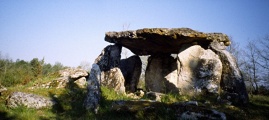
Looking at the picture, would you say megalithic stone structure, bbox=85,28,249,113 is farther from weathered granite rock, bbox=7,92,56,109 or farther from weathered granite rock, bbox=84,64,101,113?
weathered granite rock, bbox=7,92,56,109

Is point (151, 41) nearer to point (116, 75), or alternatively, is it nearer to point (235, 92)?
point (116, 75)

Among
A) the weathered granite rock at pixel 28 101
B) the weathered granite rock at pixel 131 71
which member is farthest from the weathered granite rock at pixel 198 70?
the weathered granite rock at pixel 28 101

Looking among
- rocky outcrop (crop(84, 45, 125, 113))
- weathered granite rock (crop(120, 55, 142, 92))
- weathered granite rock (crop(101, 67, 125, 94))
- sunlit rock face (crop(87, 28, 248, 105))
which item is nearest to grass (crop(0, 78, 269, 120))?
sunlit rock face (crop(87, 28, 248, 105))

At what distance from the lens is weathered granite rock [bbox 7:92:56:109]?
8.97 meters

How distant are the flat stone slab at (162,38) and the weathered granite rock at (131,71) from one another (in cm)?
166

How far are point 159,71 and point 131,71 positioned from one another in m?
2.08

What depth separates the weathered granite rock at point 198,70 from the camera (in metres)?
10.6

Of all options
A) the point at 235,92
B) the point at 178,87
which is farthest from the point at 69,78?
the point at 235,92

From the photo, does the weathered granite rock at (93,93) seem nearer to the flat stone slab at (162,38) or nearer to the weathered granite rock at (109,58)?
the flat stone slab at (162,38)

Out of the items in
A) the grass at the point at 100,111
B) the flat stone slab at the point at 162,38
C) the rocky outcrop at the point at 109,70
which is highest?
the flat stone slab at the point at 162,38

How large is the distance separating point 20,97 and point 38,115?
5.40 ft

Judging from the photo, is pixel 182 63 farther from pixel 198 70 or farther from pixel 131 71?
pixel 131 71

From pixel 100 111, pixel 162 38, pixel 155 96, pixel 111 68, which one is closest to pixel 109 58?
pixel 111 68

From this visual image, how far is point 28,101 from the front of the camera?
359 inches
